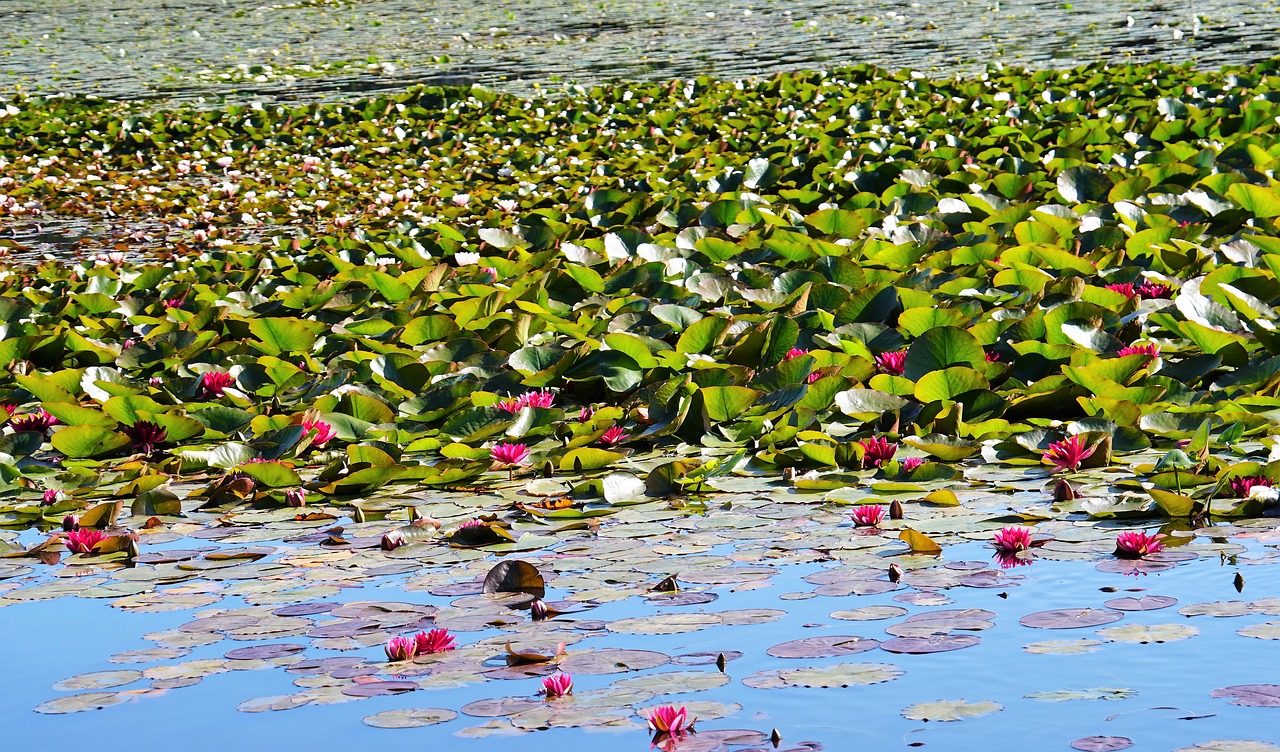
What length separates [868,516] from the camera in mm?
3289

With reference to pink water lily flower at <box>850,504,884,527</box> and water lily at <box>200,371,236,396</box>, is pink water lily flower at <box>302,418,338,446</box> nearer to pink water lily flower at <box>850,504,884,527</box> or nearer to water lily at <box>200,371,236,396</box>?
water lily at <box>200,371,236,396</box>

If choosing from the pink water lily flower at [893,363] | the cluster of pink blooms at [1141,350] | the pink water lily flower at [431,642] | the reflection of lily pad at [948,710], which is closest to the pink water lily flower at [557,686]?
the pink water lily flower at [431,642]

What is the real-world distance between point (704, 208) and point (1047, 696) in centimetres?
489

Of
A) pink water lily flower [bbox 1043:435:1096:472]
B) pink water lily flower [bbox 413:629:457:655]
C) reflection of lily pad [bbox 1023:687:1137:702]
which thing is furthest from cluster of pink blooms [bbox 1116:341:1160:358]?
pink water lily flower [bbox 413:629:457:655]

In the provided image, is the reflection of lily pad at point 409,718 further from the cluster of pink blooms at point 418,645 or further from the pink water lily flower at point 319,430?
the pink water lily flower at point 319,430

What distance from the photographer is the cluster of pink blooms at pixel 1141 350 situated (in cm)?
437

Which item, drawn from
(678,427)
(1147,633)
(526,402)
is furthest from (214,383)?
(1147,633)

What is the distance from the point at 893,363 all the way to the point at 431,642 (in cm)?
229

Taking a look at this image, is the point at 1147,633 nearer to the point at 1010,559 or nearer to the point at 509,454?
the point at 1010,559

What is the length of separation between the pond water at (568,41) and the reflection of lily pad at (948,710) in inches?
463

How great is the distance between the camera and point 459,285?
20.1 ft

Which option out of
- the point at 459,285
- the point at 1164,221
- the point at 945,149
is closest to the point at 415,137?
the point at 945,149

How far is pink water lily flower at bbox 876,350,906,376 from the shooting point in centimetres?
454

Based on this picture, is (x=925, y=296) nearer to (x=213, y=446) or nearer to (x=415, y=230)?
(x=213, y=446)
